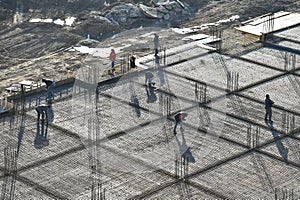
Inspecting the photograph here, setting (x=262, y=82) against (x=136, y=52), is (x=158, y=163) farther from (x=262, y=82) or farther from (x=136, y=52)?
(x=136, y=52)

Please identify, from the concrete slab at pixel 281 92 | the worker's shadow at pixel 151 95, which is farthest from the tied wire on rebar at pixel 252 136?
the worker's shadow at pixel 151 95

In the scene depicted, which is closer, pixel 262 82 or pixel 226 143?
pixel 226 143

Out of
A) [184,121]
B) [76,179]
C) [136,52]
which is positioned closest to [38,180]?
[76,179]

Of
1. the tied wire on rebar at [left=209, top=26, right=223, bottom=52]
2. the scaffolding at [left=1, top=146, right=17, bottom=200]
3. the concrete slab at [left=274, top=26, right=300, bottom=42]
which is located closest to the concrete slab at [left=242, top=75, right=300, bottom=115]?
the tied wire on rebar at [left=209, top=26, right=223, bottom=52]

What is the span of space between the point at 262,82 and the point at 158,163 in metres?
7.03

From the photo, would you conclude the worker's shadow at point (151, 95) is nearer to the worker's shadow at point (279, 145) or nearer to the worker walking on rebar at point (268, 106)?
the worker walking on rebar at point (268, 106)

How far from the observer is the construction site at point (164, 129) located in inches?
939

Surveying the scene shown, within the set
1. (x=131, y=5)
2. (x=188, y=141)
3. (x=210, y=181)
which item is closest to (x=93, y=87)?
(x=188, y=141)

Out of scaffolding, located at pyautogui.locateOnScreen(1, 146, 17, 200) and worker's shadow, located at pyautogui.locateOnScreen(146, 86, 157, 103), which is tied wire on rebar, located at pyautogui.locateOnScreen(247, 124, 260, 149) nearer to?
worker's shadow, located at pyautogui.locateOnScreen(146, 86, 157, 103)

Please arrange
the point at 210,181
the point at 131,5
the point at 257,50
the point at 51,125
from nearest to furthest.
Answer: the point at 210,181, the point at 51,125, the point at 257,50, the point at 131,5

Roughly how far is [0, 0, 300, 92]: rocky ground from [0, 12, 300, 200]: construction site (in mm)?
1736

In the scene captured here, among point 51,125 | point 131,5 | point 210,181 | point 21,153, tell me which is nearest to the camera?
point 210,181

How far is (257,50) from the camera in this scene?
3369 centimetres

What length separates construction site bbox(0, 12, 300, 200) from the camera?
23844 mm
